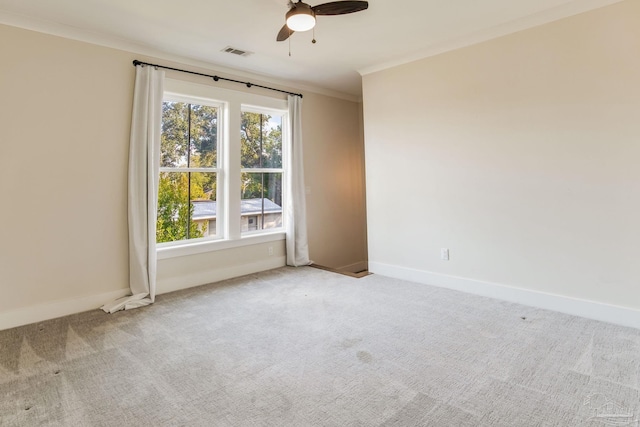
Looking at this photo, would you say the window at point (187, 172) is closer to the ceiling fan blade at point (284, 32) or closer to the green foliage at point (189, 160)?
the green foliage at point (189, 160)

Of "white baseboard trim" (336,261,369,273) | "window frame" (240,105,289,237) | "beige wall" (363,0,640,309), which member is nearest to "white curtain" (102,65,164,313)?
"window frame" (240,105,289,237)

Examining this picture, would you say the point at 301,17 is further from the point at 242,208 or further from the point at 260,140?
the point at 242,208

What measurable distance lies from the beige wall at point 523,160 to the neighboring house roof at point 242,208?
162 centimetres

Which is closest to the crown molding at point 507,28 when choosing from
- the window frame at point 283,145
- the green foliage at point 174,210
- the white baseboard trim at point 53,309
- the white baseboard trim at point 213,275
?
the window frame at point 283,145

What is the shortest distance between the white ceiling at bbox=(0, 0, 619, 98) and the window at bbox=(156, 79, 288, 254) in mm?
545

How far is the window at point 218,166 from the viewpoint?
386cm

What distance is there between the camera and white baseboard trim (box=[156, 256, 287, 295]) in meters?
3.77

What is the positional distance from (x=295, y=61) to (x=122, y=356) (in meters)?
3.49

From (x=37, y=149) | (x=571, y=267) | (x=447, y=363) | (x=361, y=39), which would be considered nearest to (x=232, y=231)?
(x=37, y=149)

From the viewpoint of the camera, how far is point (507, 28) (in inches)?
125

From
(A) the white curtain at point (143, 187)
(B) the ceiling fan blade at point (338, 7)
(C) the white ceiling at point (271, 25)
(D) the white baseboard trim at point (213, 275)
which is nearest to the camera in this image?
(B) the ceiling fan blade at point (338, 7)

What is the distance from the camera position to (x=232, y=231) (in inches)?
169

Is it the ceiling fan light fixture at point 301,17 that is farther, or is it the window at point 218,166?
the window at point 218,166

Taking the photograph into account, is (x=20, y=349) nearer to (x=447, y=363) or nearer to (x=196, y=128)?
(x=196, y=128)
